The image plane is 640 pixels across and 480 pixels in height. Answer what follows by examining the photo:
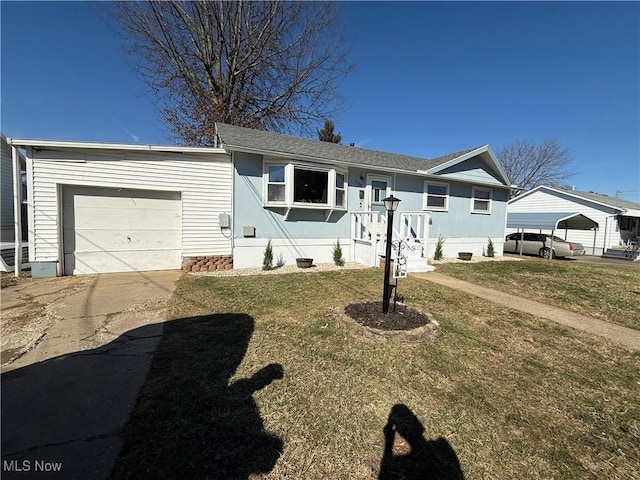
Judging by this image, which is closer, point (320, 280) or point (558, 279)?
point (320, 280)

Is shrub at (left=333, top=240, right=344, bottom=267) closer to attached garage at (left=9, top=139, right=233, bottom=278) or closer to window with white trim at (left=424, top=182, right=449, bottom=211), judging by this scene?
attached garage at (left=9, top=139, right=233, bottom=278)

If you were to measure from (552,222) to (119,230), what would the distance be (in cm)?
1931

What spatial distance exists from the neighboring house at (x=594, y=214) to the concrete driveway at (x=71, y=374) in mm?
22116

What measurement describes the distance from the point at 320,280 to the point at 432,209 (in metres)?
6.57

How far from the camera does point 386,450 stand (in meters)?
1.85

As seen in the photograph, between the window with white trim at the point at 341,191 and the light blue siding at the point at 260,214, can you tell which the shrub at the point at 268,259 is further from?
the window with white trim at the point at 341,191

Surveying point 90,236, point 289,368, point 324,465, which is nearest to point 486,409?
point 324,465

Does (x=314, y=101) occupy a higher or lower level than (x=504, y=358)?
higher

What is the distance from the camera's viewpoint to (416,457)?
70.5 inches

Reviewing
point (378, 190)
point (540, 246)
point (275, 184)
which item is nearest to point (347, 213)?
point (378, 190)

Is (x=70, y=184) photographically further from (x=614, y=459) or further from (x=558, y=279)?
(x=558, y=279)

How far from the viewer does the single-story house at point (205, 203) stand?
6.56 m

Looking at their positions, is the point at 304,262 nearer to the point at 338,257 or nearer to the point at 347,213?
the point at 338,257

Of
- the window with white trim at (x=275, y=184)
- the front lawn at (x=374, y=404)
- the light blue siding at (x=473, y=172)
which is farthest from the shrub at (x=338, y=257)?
the light blue siding at (x=473, y=172)
